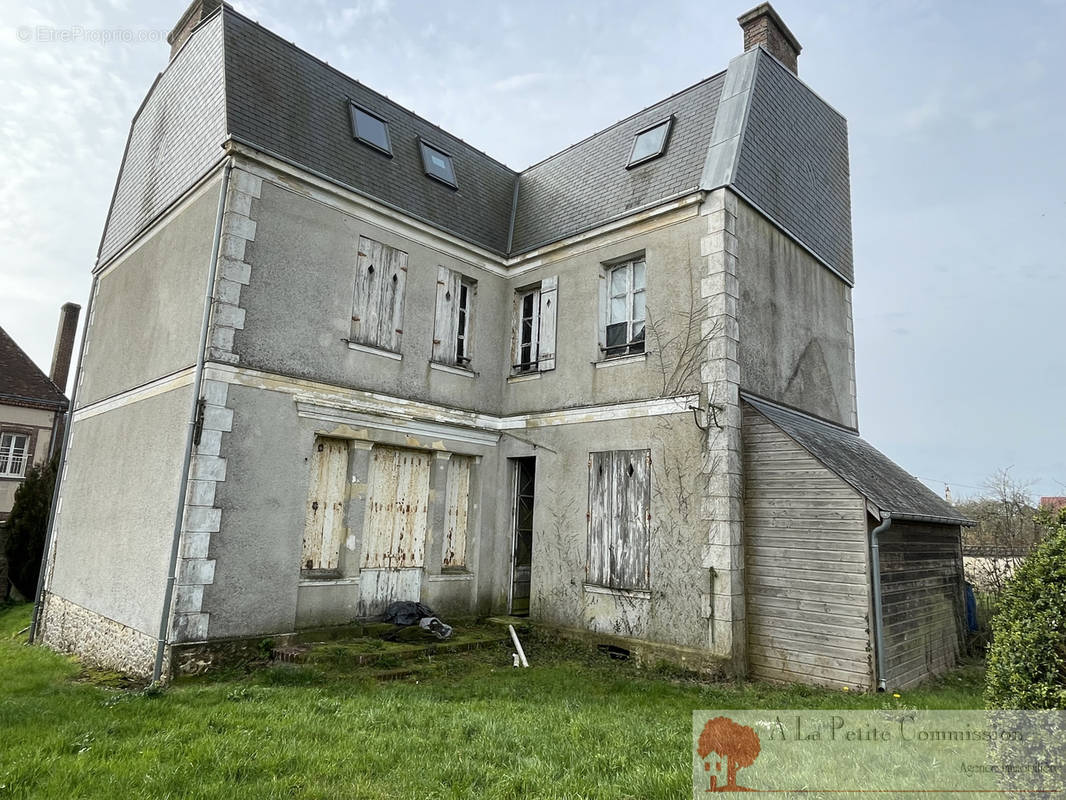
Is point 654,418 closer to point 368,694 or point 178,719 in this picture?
point 368,694

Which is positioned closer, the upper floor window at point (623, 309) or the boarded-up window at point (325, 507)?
the boarded-up window at point (325, 507)

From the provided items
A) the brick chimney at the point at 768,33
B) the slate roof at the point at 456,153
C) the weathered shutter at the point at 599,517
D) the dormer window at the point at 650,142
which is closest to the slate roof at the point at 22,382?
the slate roof at the point at 456,153

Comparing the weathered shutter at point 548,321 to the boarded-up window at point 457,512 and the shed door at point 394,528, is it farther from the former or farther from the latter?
the shed door at point 394,528

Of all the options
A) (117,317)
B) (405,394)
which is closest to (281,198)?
(405,394)

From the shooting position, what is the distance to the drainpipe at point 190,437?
7.34 meters

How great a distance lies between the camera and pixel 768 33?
1105cm

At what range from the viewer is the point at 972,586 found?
35.6ft

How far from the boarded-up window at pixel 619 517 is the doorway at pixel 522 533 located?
1.50m

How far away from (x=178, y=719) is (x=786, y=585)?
660cm

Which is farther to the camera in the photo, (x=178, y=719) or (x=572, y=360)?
(x=572, y=360)

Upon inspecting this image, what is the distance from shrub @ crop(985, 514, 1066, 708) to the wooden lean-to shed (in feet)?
13.0

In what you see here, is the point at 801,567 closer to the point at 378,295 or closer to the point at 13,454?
the point at 378,295

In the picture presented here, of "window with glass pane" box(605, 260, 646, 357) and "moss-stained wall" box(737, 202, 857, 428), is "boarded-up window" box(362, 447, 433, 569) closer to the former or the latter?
"window with glass pane" box(605, 260, 646, 357)

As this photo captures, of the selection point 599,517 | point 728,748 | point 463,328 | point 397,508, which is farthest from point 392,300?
point 728,748
